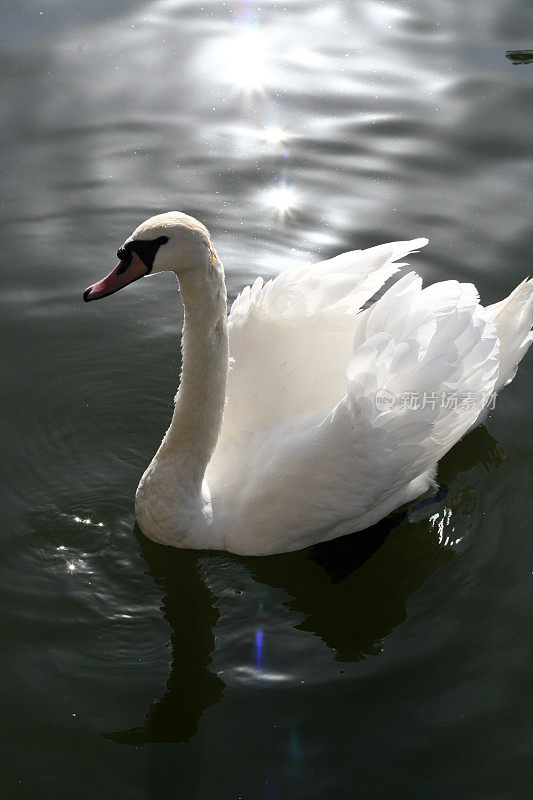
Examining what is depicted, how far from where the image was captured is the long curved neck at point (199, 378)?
5.61 meters

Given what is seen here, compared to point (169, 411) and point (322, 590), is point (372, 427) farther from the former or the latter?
point (169, 411)

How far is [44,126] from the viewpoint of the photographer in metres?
10.1

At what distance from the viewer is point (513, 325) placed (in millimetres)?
7039

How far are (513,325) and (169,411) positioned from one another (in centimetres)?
230

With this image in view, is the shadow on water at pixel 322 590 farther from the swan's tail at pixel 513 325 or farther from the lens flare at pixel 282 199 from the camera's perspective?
the lens flare at pixel 282 199

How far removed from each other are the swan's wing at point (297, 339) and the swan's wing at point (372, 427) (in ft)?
0.71

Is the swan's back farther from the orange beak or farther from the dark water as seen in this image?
the orange beak

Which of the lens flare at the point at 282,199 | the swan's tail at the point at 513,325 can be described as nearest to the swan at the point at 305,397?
the swan's tail at the point at 513,325

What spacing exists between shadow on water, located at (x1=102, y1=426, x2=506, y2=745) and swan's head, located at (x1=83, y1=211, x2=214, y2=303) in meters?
1.74

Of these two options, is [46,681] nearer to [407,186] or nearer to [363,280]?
[363,280]

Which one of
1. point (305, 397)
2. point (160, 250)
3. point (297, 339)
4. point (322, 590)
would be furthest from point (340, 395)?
point (160, 250)

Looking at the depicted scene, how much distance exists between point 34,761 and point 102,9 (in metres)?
8.64

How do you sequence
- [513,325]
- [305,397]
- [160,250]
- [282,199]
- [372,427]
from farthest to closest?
[282,199] < [513,325] < [305,397] < [372,427] < [160,250]

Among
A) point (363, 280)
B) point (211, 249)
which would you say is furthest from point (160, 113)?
point (211, 249)
